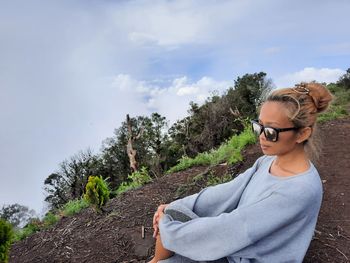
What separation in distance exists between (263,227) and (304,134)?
1.79 ft

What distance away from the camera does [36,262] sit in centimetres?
412

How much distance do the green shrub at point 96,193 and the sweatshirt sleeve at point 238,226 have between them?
230cm

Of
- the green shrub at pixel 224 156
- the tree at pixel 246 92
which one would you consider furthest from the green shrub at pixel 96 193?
the tree at pixel 246 92

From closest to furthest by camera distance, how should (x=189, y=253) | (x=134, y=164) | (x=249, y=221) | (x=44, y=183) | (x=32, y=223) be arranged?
1. (x=249, y=221)
2. (x=189, y=253)
3. (x=32, y=223)
4. (x=134, y=164)
5. (x=44, y=183)

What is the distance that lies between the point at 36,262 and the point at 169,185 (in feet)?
5.88

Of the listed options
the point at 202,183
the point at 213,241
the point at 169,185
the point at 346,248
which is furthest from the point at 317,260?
the point at 169,185

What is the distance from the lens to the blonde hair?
2252mm

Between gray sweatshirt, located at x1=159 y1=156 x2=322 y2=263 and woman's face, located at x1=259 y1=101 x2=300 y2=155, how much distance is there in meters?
0.15

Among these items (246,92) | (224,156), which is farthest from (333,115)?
(246,92)

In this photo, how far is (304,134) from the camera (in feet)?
7.47

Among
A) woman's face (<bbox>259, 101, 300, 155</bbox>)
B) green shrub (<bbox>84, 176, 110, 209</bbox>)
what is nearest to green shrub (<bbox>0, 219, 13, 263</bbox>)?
green shrub (<bbox>84, 176, 110, 209</bbox>)

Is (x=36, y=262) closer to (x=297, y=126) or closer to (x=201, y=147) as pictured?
(x=297, y=126)

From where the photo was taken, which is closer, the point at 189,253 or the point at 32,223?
the point at 189,253

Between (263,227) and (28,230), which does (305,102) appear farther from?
(28,230)
